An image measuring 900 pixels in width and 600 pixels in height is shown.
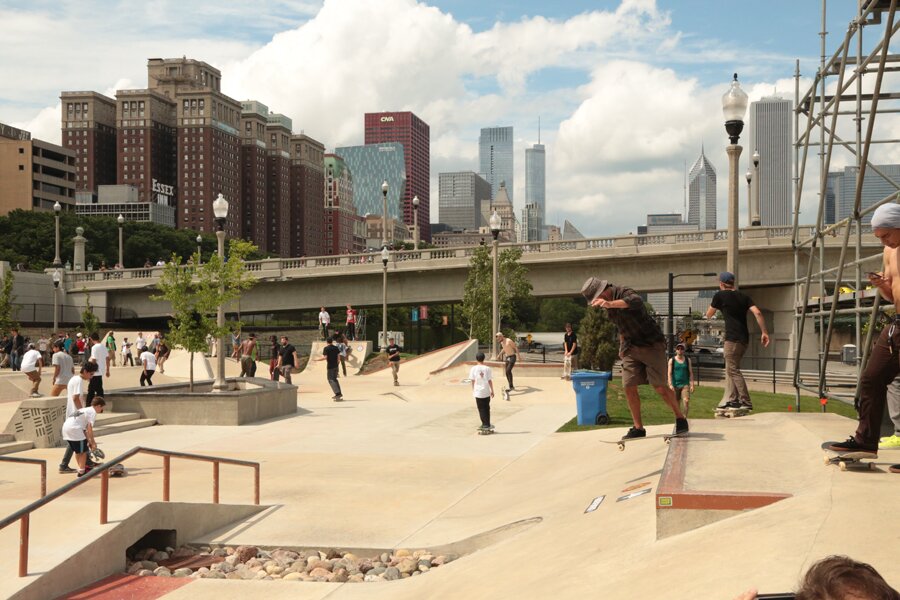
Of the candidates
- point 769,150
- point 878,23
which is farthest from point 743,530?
point 769,150

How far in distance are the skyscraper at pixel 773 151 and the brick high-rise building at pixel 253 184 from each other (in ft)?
357

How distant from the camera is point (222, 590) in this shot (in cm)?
692

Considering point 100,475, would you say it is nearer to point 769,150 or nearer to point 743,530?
point 743,530

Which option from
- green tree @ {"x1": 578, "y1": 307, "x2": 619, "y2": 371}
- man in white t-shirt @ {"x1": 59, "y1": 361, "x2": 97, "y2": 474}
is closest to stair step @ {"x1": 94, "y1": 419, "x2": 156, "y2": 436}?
man in white t-shirt @ {"x1": 59, "y1": 361, "x2": 97, "y2": 474}

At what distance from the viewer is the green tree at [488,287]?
43688mm

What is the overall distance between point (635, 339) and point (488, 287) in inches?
1381

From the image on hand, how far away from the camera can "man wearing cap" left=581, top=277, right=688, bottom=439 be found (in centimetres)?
853

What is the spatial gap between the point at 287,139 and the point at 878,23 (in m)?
186

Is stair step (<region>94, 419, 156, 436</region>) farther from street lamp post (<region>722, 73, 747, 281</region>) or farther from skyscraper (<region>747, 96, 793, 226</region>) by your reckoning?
skyscraper (<region>747, 96, 793, 226</region>)

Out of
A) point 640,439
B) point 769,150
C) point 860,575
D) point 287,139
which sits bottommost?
point 640,439

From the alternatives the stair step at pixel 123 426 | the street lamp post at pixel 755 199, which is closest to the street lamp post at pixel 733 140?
the stair step at pixel 123 426

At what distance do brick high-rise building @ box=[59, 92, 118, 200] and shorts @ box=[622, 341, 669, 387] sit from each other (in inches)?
7046

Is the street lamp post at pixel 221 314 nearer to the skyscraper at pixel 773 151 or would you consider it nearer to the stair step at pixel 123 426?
the stair step at pixel 123 426

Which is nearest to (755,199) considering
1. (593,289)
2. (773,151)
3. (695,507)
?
(593,289)
